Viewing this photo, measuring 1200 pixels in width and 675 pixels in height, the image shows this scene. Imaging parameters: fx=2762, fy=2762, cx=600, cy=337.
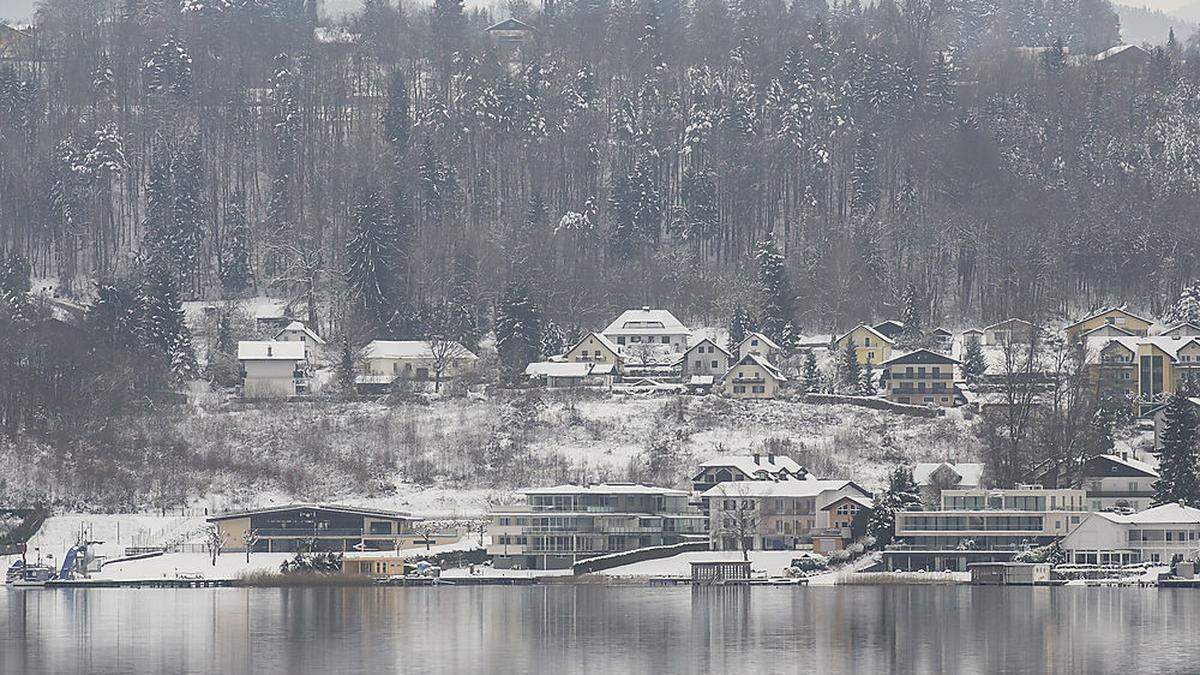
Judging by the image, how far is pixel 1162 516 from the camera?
86125 mm

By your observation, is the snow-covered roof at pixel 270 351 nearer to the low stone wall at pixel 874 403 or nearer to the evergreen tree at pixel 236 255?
the evergreen tree at pixel 236 255

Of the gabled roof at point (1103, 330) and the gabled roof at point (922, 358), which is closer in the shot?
the gabled roof at point (922, 358)

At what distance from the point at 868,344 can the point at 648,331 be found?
9877 millimetres

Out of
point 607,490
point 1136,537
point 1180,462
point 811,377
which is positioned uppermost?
point 811,377

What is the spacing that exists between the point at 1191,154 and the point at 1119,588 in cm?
5763

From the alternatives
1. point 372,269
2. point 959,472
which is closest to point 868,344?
point 372,269

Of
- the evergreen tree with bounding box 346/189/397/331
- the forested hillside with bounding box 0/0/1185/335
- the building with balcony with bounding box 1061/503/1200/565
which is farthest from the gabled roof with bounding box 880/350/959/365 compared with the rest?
the evergreen tree with bounding box 346/189/397/331

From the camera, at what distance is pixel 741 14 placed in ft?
494

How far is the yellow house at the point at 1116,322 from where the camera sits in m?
119

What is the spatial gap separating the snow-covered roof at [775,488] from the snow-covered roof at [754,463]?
5.06 ft

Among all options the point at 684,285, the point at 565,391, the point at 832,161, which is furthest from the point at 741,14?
the point at 565,391

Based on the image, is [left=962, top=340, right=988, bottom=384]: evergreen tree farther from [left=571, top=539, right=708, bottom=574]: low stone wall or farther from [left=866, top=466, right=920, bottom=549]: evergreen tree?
[left=866, top=466, right=920, bottom=549]: evergreen tree

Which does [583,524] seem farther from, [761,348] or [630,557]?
[761,348]

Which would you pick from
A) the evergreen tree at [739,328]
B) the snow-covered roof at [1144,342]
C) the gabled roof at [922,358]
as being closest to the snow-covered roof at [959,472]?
the gabled roof at [922,358]
